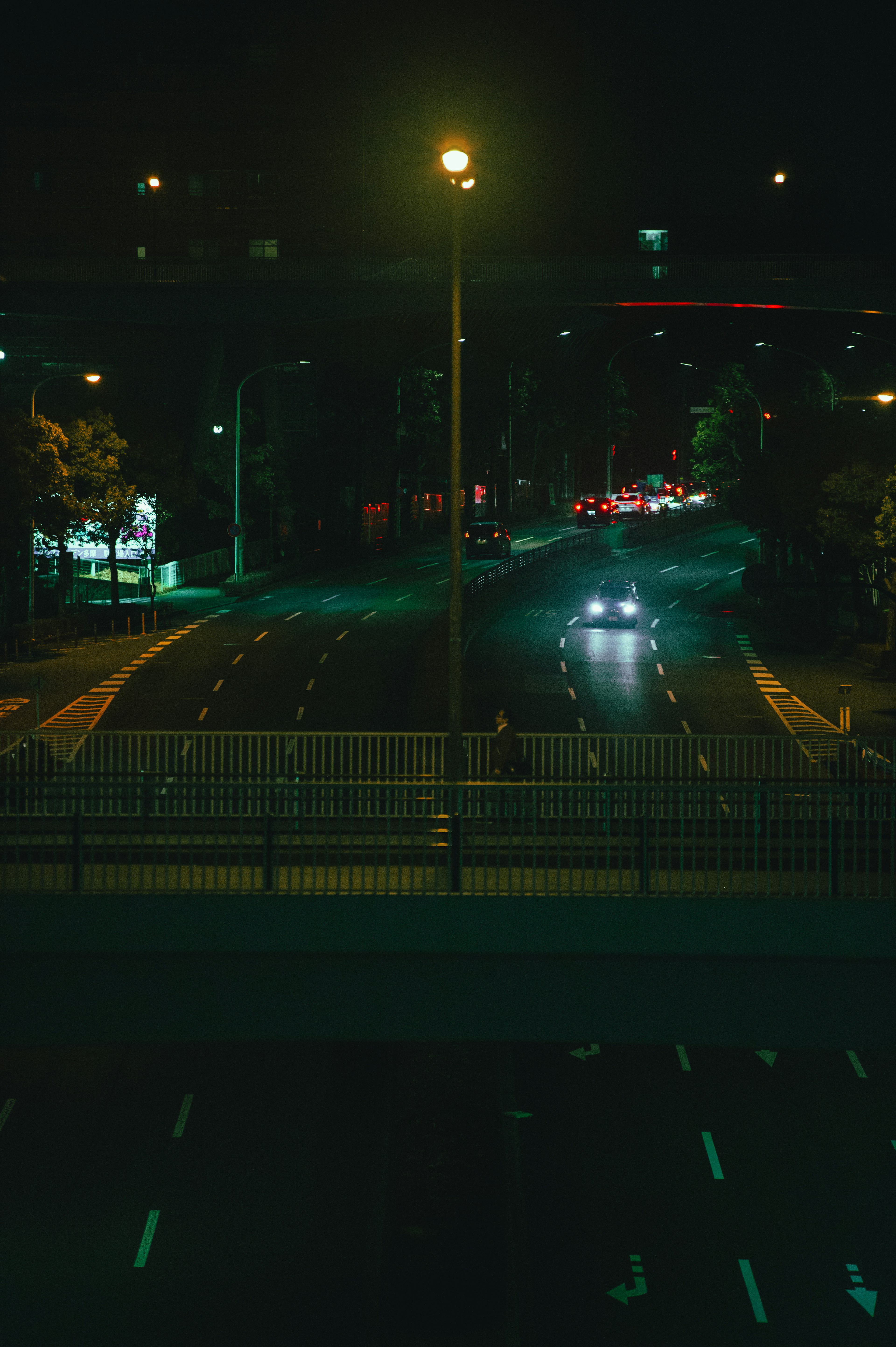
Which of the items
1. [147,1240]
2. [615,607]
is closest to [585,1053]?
[147,1240]

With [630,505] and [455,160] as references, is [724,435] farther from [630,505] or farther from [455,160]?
[455,160]

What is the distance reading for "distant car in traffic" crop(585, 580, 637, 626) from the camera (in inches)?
1991

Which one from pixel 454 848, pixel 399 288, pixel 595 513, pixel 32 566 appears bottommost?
pixel 454 848

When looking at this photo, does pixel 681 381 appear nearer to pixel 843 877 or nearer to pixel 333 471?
pixel 333 471

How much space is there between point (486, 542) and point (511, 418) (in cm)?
2558

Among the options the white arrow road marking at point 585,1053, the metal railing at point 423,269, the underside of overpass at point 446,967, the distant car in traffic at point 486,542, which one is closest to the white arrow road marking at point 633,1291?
the underside of overpass at point 446,967

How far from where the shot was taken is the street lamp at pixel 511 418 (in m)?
94.3

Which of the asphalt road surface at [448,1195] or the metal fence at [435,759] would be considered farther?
the metal fence at [435,759]

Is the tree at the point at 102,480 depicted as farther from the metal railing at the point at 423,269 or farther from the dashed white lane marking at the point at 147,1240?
the dashed white lane marking at the point at 147,1240

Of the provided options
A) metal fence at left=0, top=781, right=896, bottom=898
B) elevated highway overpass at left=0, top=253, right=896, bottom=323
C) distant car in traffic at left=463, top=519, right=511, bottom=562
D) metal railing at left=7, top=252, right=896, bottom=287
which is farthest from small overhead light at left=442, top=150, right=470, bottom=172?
distant car in traffic at left=463, top=519, right=511, bottom=562

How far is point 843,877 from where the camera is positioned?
13.6 metres

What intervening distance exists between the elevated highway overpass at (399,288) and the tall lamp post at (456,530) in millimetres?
42242

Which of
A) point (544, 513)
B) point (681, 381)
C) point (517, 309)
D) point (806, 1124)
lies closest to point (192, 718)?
point (806, 1124)

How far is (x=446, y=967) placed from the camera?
1298cm
